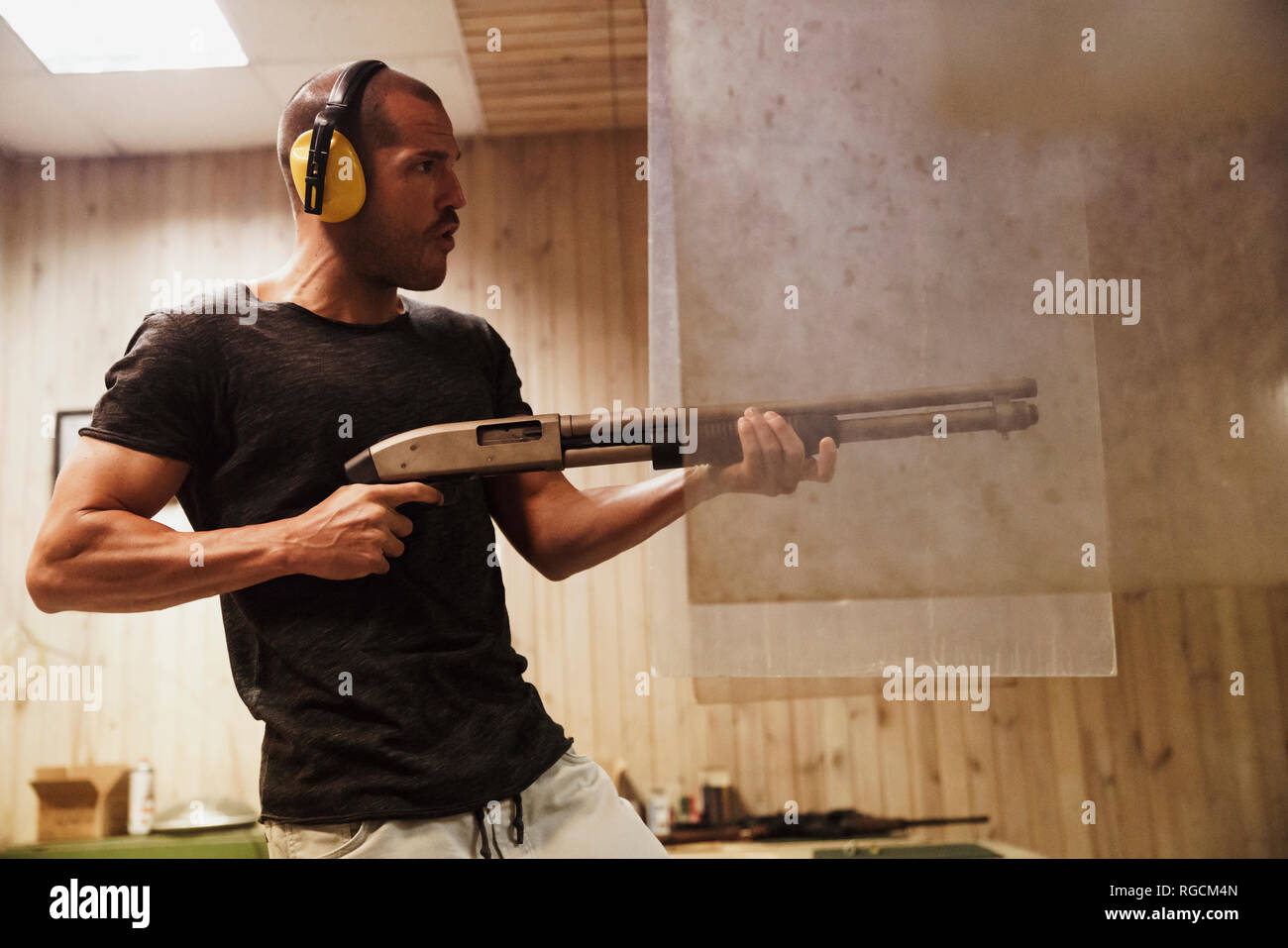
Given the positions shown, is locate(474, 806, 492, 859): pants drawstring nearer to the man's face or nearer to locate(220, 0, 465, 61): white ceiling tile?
the man's face

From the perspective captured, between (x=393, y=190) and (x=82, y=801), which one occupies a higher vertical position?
(x=393, y=190)

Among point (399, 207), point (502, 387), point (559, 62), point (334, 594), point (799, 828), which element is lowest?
point (799, 828)

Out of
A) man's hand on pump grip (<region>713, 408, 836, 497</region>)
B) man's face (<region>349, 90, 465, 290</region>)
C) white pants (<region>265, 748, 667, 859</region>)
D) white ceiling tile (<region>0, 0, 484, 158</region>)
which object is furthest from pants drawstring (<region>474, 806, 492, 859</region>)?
white ceiling tile (<region>0, 0, 484, 158</region>)

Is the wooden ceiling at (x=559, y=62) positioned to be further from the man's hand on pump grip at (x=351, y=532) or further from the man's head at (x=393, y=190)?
the man's hand on pump grip at (x=351, y=532)

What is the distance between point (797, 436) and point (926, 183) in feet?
1.26

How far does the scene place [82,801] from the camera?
2.31 m

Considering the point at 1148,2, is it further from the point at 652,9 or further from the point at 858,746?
the point at 858,746

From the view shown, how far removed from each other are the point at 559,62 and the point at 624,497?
1582 mm

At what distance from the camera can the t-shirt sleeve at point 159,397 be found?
2.97 feet

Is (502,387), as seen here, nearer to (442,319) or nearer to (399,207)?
(442,319)

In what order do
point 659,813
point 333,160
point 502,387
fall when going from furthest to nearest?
1. point 659,813
2. point 502,387
3. point 333,160

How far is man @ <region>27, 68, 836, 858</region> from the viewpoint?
35.2 inches

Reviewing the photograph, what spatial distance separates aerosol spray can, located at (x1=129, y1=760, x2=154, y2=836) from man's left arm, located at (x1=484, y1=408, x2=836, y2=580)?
1.78 m

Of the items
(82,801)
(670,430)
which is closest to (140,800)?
(82,801)
